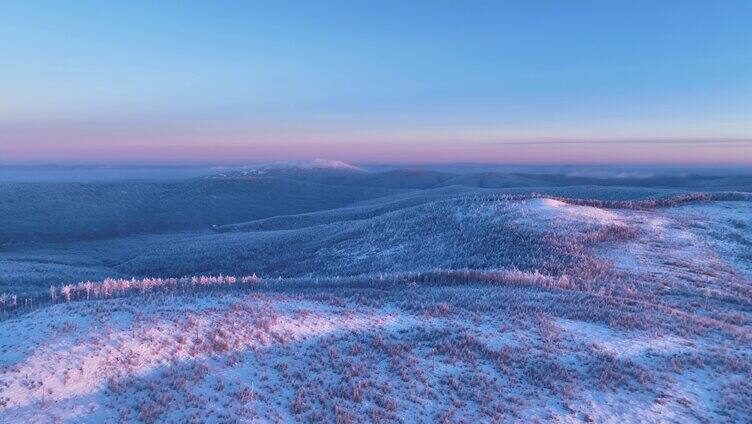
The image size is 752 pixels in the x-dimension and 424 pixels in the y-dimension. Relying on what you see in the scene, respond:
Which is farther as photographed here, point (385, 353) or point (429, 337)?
point (429, 337)

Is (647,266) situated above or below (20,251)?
above

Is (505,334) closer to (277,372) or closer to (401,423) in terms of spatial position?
(401,423)

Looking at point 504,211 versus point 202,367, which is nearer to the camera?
point 202,367

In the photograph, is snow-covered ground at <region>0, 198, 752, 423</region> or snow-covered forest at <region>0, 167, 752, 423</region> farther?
snow-covered forest at <region>0, 167, 752, 423</region>

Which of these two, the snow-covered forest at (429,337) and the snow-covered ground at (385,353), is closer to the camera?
the snow-covered ground at (385,353)

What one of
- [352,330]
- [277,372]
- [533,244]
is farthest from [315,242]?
[277,372]

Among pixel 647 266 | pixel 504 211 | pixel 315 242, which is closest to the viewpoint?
pixel 647 266

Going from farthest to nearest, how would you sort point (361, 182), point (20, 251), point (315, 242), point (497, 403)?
point (361, 182), point (20, 251), point (315, 242), point (497, 403)
